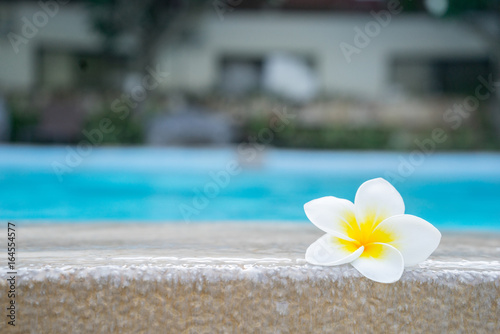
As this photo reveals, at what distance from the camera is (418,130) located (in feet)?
33.8

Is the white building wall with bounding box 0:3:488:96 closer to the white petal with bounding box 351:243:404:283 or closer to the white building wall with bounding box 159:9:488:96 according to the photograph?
the white building wall with bounding box 159:9:488:96

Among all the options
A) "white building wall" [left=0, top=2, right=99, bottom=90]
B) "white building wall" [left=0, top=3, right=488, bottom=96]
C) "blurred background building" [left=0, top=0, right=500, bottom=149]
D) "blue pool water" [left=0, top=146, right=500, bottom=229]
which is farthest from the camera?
"white building wall" [left=0, top=3, right=488, bottom=96]

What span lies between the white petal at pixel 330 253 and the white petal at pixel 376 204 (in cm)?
5

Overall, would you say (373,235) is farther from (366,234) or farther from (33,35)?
(33,35)

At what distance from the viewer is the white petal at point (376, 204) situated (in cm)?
80

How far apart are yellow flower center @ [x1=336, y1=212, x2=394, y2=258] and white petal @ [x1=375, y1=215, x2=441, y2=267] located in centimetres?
1

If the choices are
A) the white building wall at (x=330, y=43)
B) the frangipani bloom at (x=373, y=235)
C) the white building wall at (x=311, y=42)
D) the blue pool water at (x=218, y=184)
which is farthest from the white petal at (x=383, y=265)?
the white building wall at (x=330, y=43)

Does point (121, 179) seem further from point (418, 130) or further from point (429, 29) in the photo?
point (429, 29)

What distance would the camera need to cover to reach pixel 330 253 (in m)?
0.77

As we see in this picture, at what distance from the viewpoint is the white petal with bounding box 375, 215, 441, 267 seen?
0.76 metres

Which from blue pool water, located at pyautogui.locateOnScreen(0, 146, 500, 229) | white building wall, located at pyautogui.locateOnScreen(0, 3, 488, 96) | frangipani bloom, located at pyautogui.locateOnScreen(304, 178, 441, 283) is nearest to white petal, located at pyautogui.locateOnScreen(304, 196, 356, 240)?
frangipani bloom, located at pyautogui.locateOnScreen(304, 178, 441, 283)

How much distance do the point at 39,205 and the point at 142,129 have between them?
15.9ft

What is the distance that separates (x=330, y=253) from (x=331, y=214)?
0.06 m

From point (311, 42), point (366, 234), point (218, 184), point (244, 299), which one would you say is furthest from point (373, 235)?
A: point (311, 42)
